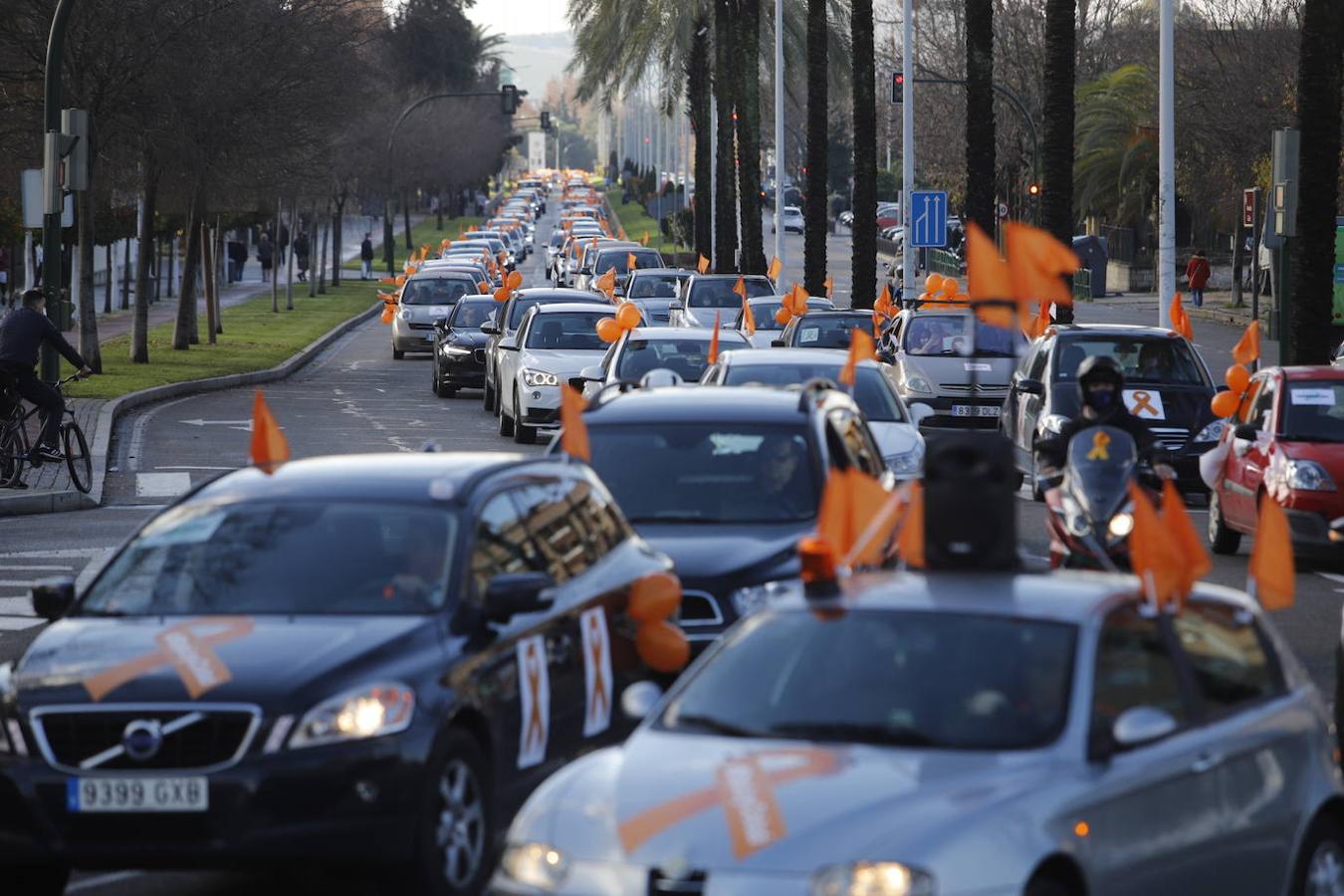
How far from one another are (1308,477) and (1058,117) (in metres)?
17.4

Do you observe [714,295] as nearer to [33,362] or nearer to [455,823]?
[33,362]

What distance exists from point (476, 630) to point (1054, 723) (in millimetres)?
2456

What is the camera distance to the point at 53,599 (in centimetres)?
870

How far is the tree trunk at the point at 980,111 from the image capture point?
3781cm

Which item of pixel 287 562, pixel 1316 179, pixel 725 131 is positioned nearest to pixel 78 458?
pixel 1316 179

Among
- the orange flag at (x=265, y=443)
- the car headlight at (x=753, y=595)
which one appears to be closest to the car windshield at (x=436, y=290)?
the car headlight at (x=753, y=595)

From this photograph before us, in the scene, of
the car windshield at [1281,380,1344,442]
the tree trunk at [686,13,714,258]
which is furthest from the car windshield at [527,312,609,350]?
the tree trunk at [686,13,714,258]

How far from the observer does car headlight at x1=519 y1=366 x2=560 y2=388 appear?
28.4 m

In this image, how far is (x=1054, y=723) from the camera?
6426 millimetres

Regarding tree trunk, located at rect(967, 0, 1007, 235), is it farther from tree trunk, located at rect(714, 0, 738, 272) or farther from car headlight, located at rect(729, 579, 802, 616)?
car headlight, located at rect(729, 579, 802, 616)

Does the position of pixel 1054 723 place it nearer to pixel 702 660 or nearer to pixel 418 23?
pixel 702 660

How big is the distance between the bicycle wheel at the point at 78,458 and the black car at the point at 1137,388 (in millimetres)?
8620

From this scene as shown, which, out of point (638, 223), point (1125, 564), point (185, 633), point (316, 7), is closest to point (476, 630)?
point (185, 633)

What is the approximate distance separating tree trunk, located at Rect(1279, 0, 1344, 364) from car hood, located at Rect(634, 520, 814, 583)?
1562 cm
